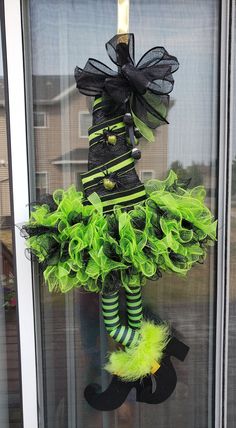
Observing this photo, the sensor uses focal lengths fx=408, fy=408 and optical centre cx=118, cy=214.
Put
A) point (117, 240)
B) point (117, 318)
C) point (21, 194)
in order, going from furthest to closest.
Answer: point (21, 194) < point (117, 318) < point (117, 240)

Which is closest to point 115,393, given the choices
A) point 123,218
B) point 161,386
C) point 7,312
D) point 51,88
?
point 161,386

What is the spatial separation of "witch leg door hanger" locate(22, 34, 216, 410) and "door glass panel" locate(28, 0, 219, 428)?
0.47 ft

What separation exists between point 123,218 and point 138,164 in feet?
1.00

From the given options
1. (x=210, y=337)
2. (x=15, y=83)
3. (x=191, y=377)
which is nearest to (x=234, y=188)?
(x=210, y=337)

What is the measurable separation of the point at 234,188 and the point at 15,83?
73 cm

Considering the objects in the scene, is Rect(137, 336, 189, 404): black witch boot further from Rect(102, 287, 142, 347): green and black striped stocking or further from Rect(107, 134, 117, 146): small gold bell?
Rect(107, 134, 117, 146): small gold bell

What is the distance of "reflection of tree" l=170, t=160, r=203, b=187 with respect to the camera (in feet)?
4.10

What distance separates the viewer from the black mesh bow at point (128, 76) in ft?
3.28

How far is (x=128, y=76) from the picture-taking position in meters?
0.99

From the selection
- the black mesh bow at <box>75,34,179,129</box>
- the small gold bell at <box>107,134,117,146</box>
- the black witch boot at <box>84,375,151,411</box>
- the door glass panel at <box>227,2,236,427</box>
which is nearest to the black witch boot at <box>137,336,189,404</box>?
the black witch boot at <box>84,375,151,411</box>

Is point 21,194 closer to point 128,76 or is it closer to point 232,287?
point 128,76

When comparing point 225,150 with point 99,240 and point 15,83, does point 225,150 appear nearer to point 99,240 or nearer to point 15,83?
point 99,240

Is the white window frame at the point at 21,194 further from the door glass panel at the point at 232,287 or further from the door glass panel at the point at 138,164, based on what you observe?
the door glass panel at the point at 232,287

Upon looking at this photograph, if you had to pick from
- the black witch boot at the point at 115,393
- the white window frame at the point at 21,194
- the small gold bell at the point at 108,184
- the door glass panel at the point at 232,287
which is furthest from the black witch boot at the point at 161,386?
the small gold bell at the point at 108,184
